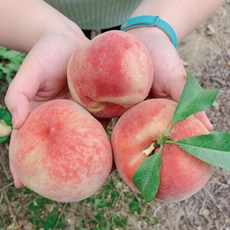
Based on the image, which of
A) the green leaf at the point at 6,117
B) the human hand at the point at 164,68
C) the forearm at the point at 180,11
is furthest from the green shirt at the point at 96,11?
the green leaf at the point at 6,117

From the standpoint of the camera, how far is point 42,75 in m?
1.07

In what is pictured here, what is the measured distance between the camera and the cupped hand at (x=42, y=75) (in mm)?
967

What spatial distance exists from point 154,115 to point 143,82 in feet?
0.33

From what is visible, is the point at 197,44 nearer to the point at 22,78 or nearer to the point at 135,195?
the point at 135,195

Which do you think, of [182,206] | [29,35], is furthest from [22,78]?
[182,206]

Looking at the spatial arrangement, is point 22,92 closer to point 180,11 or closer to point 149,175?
point 149,175

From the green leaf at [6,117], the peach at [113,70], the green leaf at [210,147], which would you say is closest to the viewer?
the green leaf at [210,147]

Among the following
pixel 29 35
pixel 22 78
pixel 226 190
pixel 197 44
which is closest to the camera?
pixel 22 78

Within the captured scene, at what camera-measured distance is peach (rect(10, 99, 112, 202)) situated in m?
0.84

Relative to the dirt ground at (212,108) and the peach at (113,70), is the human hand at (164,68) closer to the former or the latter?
the peach at (113,70)

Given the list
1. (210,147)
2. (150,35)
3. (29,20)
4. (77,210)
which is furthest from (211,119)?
(210,147)

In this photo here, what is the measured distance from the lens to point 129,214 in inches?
68.9

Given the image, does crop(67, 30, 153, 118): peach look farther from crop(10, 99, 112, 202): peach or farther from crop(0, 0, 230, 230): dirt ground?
crop(0, 0, 230, 230): dirt ground

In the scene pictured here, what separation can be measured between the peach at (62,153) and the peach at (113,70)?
0.25 feet
